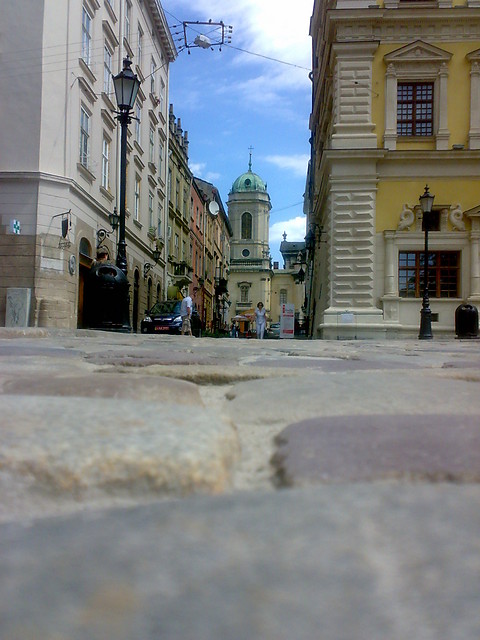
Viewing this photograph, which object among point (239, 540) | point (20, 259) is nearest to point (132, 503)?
point (239, 540)

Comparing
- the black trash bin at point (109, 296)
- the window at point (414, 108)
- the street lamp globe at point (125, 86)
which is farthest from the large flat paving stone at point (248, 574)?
the window at point (414, 108)

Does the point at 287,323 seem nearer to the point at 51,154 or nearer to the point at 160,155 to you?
the point at 51,154

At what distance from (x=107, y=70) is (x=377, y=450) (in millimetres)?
20317

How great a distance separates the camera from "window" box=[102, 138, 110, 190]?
18.9m

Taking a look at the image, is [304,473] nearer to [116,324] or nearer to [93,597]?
[93,597]

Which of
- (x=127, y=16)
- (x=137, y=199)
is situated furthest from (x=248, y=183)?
(x=127, y=16)

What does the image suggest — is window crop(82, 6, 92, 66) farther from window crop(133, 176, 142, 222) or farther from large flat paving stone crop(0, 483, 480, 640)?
large flat paving stone crop(0, 483, 480, 640)

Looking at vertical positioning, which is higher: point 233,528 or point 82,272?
point 82,272

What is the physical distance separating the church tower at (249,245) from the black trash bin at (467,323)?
75491 mm

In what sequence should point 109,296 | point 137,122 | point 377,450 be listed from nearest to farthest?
point 377,450
point 109,296
point 137,122

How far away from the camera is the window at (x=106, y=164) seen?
62.0 ft

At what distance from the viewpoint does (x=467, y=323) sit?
51.4ft

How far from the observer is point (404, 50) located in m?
19.0

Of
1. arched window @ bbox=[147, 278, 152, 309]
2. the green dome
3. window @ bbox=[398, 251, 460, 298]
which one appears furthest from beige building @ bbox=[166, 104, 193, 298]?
the green dome
